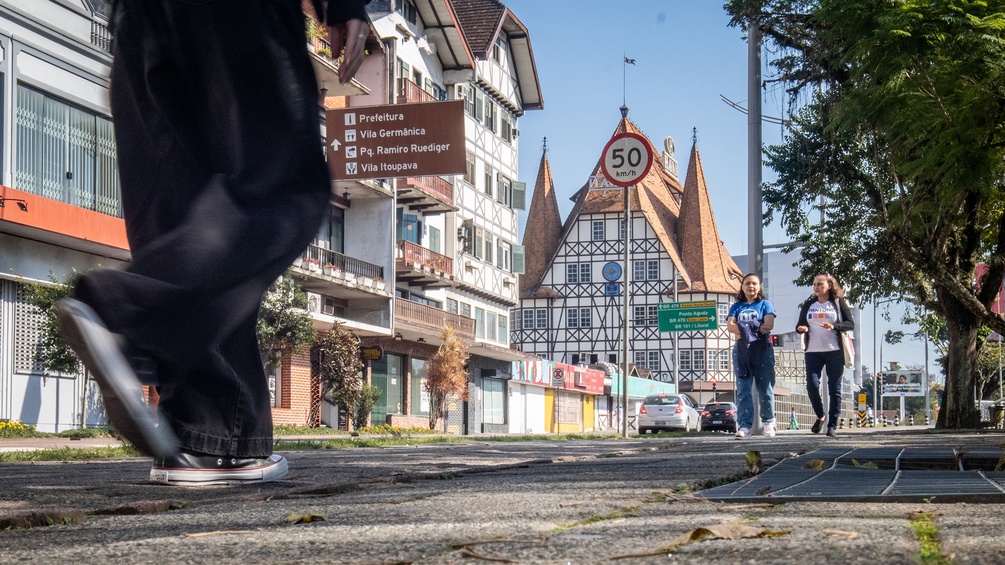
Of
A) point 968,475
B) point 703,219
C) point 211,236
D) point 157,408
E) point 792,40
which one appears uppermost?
point 703,219

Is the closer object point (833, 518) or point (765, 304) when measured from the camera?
point (833, 518)

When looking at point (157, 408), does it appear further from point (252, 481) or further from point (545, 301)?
point (545, 301)

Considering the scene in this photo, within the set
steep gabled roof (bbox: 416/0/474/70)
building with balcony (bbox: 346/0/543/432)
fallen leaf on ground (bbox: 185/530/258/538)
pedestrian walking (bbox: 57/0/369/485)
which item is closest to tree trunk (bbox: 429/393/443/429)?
building with balcony (bbox: 346/0/543/432)

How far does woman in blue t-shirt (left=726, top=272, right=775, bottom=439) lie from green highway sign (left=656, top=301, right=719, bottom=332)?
42.8 metres

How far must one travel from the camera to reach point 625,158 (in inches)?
892

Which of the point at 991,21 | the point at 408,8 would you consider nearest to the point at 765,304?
the point at 991,21

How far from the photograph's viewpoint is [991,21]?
874cm

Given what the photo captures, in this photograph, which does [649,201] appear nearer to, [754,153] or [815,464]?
[754,153]

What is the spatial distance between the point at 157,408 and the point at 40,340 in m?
21.1

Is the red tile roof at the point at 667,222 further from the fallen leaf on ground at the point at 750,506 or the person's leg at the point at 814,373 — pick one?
the fallen leaf on ground at the point at 750,506

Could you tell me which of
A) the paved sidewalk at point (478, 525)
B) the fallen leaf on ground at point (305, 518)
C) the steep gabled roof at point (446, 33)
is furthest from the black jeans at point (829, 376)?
the steep gabled roof at point (446, 33)

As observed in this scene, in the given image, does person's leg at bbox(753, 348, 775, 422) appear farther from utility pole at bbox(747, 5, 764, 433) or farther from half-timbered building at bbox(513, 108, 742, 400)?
half-timbered building at bbox(513, 108, 742, 400)

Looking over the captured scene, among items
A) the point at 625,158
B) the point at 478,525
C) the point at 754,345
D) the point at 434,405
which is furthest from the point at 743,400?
the point at 434,405

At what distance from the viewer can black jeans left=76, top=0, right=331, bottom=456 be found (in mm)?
2990
